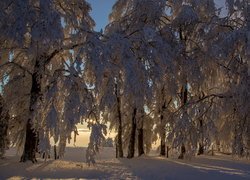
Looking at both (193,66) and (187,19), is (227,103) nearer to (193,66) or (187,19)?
(193,66)

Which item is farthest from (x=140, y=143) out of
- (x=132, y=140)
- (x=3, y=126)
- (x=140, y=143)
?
(x=3, y=126)

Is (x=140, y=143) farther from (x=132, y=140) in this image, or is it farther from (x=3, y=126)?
(x=3, y=126)

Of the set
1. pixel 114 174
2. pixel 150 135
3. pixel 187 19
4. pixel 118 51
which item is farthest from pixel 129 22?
pixel 150 135

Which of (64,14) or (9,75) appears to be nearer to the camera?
(64,14)

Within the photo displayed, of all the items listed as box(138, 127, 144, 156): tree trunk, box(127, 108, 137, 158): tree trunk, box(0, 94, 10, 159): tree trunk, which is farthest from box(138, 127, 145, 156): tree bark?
box(0, 94, 10, 159): tree trunk

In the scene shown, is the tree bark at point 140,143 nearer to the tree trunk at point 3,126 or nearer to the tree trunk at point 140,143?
the tree trunk at point 140,143

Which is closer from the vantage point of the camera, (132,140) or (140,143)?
(132,140)

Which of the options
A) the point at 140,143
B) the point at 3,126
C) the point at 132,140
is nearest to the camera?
the point at 3,126

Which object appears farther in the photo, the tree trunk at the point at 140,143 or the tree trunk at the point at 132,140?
the tree trunk at the point at 140,143

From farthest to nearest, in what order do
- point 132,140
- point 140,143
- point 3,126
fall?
point 140,143, point 132,140, point 3,126

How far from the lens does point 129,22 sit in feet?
63.7

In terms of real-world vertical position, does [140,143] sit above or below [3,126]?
below

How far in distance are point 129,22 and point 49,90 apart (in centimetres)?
617

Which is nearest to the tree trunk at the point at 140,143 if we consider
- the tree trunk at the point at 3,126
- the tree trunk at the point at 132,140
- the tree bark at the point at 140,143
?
the tree bark at the point at 140,143
